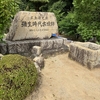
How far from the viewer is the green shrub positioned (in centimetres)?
285

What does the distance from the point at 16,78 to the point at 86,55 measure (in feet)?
9.24

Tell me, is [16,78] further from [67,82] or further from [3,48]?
[3,48]

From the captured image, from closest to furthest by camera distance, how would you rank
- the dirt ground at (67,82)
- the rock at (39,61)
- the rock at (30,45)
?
1. the dirt ground at (67,82)
2. the rock at (39,61)
3. the rock at (30,45)

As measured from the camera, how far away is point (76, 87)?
3893 mm

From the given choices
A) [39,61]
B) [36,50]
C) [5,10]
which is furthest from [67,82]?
[5,10]

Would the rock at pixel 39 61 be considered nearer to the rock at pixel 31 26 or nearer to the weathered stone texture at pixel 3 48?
the weathered stone texture at pixel 3 48

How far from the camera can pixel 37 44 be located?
5.91 metres

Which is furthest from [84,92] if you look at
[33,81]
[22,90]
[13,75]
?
[13,75]

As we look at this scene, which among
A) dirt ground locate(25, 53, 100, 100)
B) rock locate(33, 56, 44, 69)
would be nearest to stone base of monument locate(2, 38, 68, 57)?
dirt ground locate(25, 53, 100, 100)

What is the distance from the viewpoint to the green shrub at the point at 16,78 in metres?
2.85

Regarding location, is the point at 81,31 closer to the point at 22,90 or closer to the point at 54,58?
the point at 54,58

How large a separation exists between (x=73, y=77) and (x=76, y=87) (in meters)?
0.62

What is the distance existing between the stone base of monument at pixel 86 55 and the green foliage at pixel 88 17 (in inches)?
89.6

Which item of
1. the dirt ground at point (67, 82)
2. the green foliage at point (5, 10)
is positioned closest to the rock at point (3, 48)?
the green foliage at point (5, 10)
